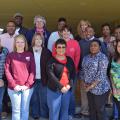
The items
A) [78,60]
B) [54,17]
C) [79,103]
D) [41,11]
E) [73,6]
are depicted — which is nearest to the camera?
[78,60]

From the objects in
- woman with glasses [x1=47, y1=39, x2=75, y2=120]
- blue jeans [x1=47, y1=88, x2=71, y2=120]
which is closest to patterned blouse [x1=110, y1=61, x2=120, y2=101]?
woman with glasses [x1=47, y1=39, x2=75, y2=120]

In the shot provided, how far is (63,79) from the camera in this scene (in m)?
4.88

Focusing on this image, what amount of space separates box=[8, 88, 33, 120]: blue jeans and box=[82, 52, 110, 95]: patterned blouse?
0.92 metres

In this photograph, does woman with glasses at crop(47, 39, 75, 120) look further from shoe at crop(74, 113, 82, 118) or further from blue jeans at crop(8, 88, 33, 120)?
shoe at crop(74, 113, 82, 118)

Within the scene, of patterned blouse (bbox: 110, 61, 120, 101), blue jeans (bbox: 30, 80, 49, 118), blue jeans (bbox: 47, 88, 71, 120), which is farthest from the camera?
blue jeans (bbox: 30, 80, 49, 118)

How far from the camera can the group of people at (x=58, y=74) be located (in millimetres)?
4871

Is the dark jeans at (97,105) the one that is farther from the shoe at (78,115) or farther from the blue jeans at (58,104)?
the shoe at (78,115)

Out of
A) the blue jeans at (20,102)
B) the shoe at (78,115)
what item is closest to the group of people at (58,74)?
the blue jeans at (20,102)

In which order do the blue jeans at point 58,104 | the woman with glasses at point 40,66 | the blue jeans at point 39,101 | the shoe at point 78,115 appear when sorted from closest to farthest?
the blue jeans at point 58,104 → the woman with glasses at point 40,66 → the blue jeans at point 39,101 → the shoe at point 78,115

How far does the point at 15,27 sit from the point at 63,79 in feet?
4.68

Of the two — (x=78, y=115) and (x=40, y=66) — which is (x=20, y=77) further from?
(x=78, y=115)

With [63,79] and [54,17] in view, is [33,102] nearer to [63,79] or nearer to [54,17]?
[63,79]

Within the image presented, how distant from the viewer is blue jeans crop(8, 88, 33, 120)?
4859 mm

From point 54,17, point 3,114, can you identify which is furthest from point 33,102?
point 54,17
